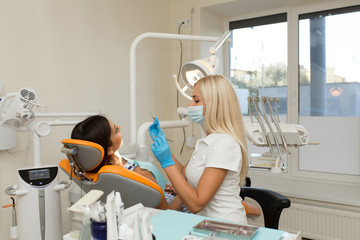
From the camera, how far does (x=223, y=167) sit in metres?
1.41

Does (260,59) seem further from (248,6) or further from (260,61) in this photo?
(248,6)

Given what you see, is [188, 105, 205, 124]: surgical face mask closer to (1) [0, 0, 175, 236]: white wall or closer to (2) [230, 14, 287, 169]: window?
(1) [0, 0, 175, 236]: white wall

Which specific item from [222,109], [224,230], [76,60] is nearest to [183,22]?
[76,60]

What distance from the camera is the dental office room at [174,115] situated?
53.7 inches

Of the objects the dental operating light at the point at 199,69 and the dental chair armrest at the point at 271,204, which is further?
the dental operating light at the point at 199,69

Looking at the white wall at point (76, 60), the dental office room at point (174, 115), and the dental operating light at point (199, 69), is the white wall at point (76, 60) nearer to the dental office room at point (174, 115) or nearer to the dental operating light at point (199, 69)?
the dental office room at point (174, 115)

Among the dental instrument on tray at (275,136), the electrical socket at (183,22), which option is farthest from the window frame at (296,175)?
the dental instrument on tray at (275,136)

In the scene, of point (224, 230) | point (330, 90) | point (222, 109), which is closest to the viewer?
point (224, 230)

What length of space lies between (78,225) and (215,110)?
0.79m

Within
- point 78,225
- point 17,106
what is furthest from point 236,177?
point 17,106

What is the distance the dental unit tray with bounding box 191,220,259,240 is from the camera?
3.21 feet

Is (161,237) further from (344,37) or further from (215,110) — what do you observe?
(344,37)

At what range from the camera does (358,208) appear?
2574 mm

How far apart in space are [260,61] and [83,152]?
2.59 m
